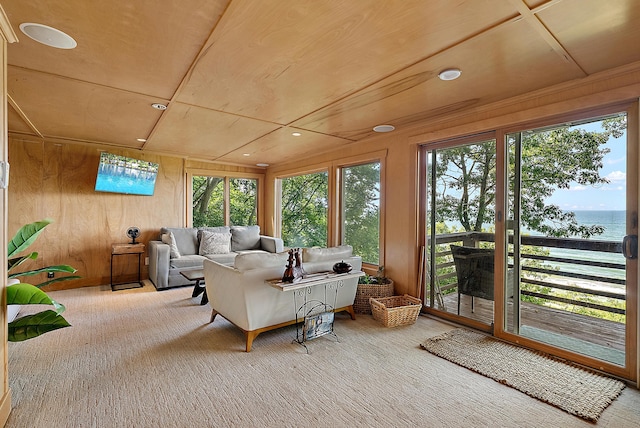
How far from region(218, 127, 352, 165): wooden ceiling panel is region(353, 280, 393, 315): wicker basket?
2.04m

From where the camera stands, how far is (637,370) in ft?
6.83

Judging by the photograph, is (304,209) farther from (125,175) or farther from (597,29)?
(597,29)

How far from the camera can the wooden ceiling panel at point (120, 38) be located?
1.48 meters

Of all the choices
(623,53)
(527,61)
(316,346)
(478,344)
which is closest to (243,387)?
(316,346)

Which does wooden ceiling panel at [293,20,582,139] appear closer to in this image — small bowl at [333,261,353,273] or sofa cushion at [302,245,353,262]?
sofa cushion at [302,245,353,262]

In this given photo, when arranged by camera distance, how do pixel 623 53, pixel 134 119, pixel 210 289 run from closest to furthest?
1. pixel 623 53
2. pixel 210 289
3. pixel 134 119

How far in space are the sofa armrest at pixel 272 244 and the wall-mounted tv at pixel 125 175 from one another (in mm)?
2194

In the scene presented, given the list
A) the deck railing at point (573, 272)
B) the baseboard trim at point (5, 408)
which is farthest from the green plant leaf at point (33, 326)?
the deck railing at point (573, 272)

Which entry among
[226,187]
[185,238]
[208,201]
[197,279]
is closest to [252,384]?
[197,279]

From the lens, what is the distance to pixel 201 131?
12.4 ft

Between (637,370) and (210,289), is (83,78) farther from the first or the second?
(637,370)

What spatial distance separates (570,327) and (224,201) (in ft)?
18.6

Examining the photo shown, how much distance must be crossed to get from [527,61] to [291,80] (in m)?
1.66

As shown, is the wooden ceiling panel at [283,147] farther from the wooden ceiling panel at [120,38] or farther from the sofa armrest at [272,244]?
the wooden ceiling panel at [120,38]
